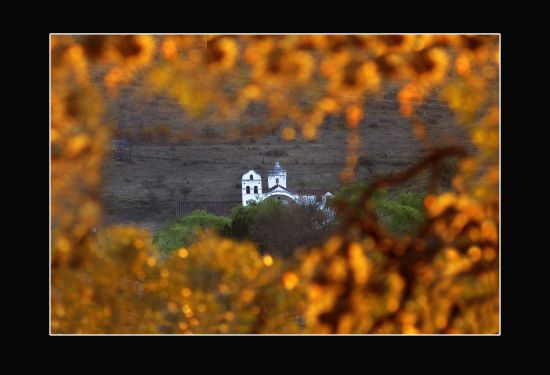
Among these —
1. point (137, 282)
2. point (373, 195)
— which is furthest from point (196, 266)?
point (373, 195)

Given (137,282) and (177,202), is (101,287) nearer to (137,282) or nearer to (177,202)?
(137,282)

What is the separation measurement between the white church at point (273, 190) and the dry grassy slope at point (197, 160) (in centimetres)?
3

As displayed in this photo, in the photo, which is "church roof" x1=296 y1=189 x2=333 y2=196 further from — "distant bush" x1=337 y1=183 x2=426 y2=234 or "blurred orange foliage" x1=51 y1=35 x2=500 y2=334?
"distant bush" x1=337 y1=183 x2=426 y2=234

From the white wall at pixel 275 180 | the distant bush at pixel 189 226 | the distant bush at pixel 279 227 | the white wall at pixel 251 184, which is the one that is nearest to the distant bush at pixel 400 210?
the distant bush at pixel 279 227

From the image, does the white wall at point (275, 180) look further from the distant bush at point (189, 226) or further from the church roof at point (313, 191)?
the distant bush at point (189, 226)

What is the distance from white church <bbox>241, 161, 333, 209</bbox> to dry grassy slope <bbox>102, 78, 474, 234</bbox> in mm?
34

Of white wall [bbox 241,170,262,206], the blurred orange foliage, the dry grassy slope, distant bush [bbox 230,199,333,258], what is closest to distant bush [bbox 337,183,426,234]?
the blurred orange foliage

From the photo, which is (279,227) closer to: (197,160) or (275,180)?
(275,180)

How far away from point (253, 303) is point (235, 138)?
0.92m

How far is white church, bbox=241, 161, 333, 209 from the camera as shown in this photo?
4.10 metres

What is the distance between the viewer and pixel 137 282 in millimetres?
4121

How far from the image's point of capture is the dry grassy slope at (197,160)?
13.4ft

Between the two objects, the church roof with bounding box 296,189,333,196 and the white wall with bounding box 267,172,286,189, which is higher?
the white wall with bounding box 267,172,286,189

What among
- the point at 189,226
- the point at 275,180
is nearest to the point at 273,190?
the point at 275,180
